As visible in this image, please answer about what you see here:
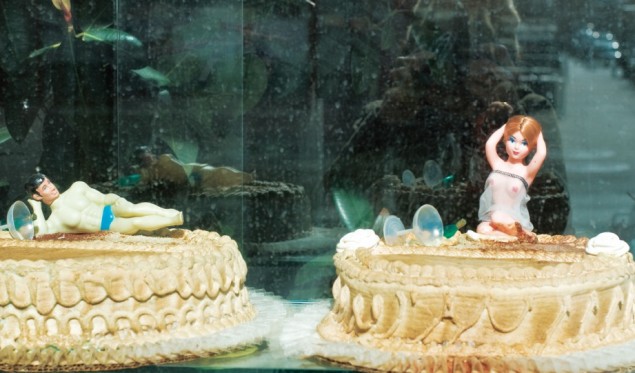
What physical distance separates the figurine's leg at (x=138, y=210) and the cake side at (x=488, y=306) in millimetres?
665

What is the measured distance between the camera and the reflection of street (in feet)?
11.1

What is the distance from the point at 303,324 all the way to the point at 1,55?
166 centimetres

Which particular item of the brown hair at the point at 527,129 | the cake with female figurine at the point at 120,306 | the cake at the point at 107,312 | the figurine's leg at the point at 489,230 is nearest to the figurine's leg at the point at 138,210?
the cake with female figurine at the point at 120,306

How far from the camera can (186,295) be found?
245cm

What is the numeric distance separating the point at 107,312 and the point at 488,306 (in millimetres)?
850

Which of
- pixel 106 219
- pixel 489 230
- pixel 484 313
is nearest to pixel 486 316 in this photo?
pixel 484 313

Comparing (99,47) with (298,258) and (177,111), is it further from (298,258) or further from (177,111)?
(298,258)

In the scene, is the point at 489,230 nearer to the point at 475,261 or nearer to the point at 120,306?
the point at 475,261

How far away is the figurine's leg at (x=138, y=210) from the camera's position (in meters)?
2.84

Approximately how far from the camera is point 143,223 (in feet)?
9.30

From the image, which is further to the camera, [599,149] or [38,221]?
[599,149]

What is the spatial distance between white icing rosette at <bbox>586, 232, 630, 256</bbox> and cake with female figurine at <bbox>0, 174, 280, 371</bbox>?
814 millimetres

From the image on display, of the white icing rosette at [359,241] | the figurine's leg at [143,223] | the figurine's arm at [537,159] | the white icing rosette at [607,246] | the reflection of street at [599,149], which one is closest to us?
the white icing rosette at [607,246]

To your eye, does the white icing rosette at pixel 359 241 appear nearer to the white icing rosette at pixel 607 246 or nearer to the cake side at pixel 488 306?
the cake side at pixel 488 306
